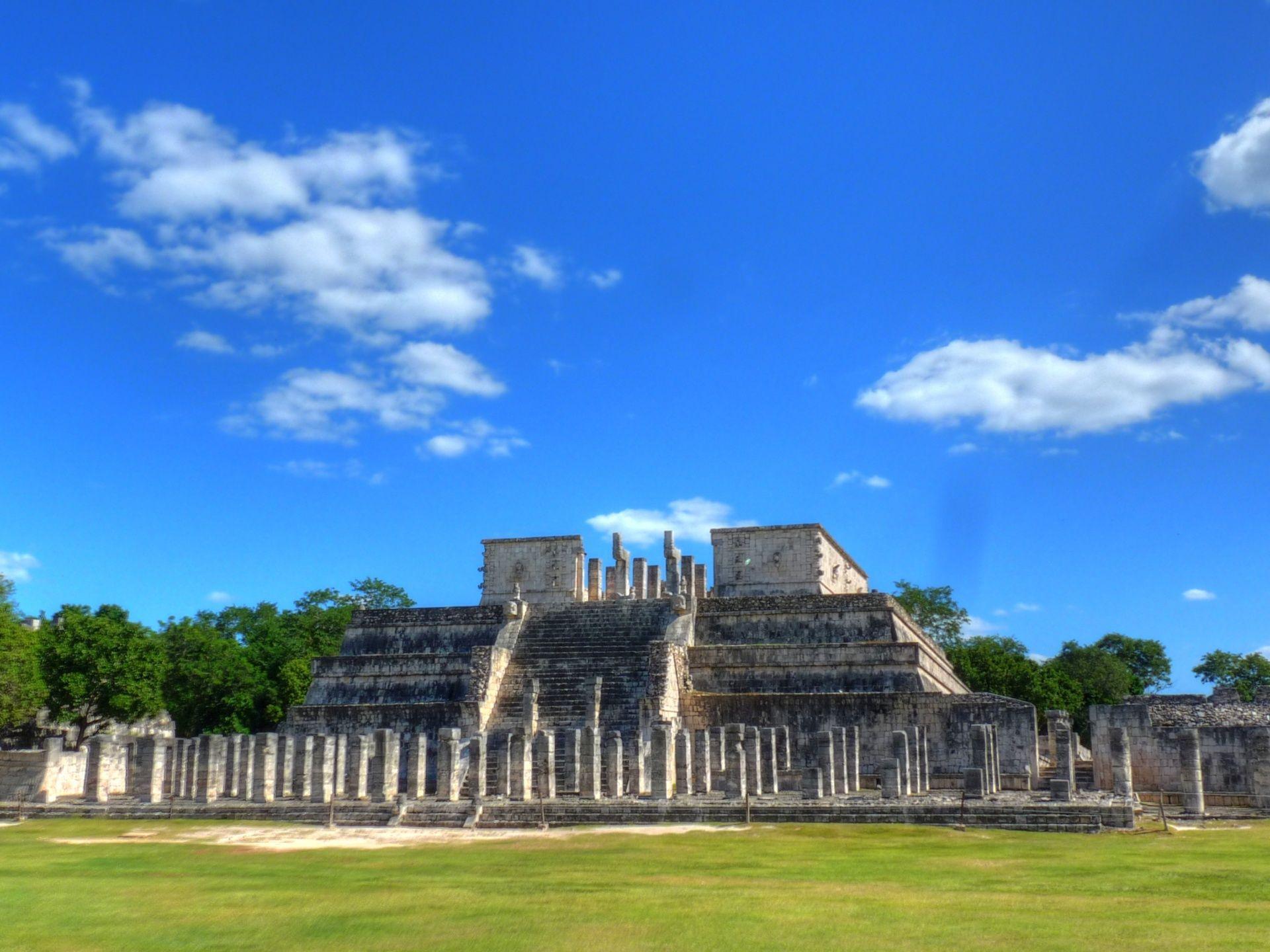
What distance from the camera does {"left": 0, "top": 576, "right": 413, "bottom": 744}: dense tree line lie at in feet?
135

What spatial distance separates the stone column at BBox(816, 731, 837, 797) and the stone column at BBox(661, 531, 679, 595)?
573 inches

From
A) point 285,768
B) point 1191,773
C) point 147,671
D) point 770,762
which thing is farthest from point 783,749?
point 147,671

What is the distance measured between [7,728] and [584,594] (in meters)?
24.8

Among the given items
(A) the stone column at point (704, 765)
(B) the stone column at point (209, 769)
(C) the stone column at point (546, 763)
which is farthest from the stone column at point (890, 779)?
(B) the stone column at point (209, 769)

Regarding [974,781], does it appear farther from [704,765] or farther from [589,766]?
[589,766]

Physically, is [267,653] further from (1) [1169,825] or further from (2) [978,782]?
(1) [1169,825]

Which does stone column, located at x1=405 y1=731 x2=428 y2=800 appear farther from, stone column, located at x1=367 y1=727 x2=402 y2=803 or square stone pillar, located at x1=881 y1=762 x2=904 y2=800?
square stone pillar, located at x1=881 y1=762 x2=904 y2=800

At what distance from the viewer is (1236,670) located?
70.9m

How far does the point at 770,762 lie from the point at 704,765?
1.56m

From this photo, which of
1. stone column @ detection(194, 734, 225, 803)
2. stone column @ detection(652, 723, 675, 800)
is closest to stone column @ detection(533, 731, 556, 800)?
stone column @ detection(652, 723, 675, 800)

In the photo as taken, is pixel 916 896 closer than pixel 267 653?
Yes

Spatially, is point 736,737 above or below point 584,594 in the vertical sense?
below

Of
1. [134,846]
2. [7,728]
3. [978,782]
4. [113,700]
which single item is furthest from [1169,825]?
[7,728]

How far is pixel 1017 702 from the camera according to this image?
27859 mm
